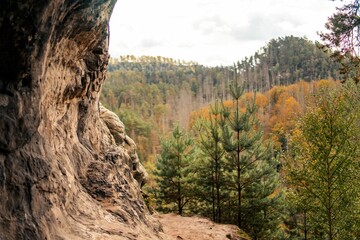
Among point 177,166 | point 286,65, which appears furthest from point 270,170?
point 286,65

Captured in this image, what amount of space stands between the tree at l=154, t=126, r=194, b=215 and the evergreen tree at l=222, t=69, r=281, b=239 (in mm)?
2609

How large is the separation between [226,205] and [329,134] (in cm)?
715

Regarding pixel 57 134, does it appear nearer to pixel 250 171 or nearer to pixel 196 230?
pixel 196 230

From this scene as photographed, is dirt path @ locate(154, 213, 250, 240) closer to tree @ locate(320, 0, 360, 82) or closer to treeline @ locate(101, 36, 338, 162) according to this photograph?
tree @ locate(320, 0, 360, 82)

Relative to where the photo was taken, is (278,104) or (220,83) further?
(220,83)

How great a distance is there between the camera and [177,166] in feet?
63.0

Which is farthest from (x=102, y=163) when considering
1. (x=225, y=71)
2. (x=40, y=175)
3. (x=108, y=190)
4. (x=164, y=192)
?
(x=225, y=71)

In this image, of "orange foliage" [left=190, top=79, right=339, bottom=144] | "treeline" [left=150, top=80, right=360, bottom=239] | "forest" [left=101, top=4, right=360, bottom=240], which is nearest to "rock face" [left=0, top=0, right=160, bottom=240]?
"forest" [left=101, top=4, right=360, bottom=240]

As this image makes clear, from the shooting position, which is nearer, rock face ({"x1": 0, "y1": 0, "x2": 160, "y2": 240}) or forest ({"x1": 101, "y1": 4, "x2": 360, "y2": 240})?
rock face ({"x1": 0, "y1": 0, "x2": 160, "y2": 240})

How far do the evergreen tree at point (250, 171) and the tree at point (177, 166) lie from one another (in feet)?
8.56

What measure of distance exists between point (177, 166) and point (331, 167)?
28.9 feet

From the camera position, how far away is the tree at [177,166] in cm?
1903

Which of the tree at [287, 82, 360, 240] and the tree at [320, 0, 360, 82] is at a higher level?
the tree at [320, 0, 360, 82]

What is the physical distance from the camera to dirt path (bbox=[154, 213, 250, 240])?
39.5 feet
